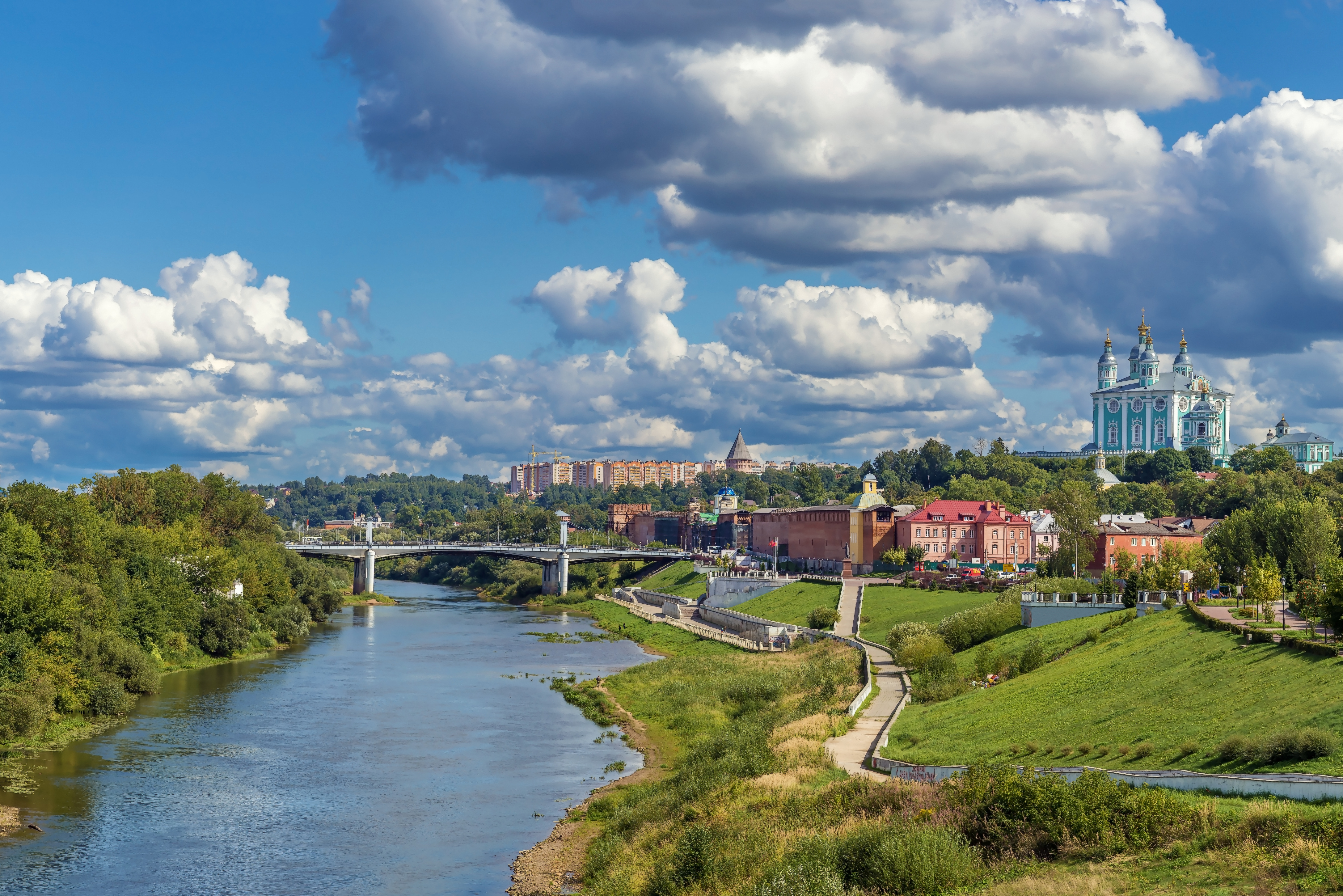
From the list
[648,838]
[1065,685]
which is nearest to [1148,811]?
[648,838]

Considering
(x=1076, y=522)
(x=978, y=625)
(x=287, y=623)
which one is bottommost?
(x=287, y=623)

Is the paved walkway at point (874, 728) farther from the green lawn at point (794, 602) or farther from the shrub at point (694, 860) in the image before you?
the green lawn at point (794, 602)

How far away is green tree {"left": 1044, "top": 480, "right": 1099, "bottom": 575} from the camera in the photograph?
72.5 meters

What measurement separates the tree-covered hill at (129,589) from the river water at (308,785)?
2.12 meters

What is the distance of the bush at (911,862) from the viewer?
19406mm

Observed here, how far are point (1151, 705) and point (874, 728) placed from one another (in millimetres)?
8646

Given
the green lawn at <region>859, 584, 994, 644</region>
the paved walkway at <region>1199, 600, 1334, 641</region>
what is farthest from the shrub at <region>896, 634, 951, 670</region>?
the paved walkway at <region>1199, 600, 1334, 641</region>

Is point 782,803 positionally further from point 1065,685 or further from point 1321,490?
point 1321,490

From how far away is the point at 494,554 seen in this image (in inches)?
5017

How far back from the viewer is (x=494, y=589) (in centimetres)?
13525

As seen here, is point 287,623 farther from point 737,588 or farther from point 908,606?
point 908,606

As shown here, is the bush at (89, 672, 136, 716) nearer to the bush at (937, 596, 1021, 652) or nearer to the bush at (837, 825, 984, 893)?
the bush at (937, 596, 1021, 652)

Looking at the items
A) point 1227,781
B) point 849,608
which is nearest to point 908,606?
point 849,608

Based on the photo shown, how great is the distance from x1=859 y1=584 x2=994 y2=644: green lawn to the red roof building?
2494 centimetres
